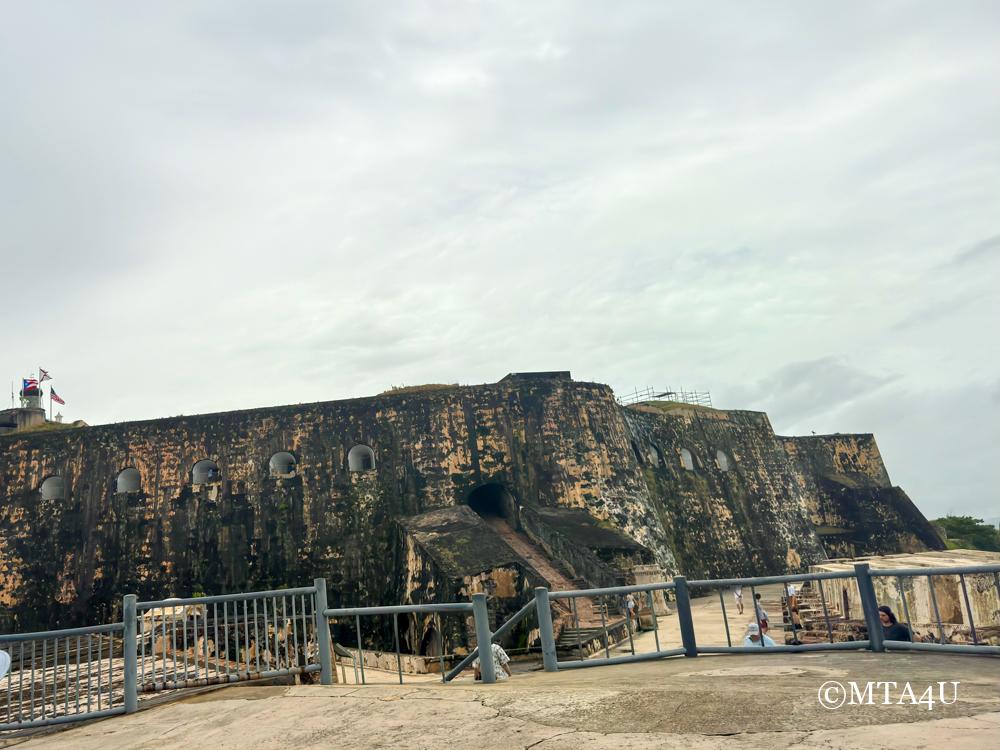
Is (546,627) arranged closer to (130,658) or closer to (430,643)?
(130,658)

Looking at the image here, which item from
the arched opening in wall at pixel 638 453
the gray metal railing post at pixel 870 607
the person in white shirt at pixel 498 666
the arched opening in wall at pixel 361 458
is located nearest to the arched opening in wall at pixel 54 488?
the arched opening in wall at pixel 361 458

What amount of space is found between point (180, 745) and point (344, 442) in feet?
53.3

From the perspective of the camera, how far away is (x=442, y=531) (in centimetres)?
1783

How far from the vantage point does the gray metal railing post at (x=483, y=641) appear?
720 cm

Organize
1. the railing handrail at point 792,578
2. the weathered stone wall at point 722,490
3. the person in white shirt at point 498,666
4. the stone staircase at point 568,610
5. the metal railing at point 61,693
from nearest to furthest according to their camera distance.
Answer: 1. the railing handrail at point 792,578
2. the metal railing at point 61,693
3. the person in white shirt at point 498,666
4. the stone staircase at point 568,610
5. the weathered stone wall at point 722,490

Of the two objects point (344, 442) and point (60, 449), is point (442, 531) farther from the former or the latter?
point (60, 449)

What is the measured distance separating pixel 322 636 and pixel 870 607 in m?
5.28

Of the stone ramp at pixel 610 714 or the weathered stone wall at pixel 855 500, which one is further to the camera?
the weathered stone wall at pixel 855 500

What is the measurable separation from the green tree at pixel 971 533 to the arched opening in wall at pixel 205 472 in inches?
1626

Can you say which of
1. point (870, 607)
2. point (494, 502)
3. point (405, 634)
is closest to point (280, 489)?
point (494, 502)

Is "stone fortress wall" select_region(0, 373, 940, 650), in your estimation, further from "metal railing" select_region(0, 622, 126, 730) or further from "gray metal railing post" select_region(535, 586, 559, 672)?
"gray metal railing post" select_region(535, 586, 559, 672)

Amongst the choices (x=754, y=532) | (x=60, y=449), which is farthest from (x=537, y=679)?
(x=754, y=532)

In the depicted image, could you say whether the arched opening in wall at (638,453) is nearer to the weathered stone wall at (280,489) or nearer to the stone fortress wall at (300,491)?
the stone fortress wall at (300,491)

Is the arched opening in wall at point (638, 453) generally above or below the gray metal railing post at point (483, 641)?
above
